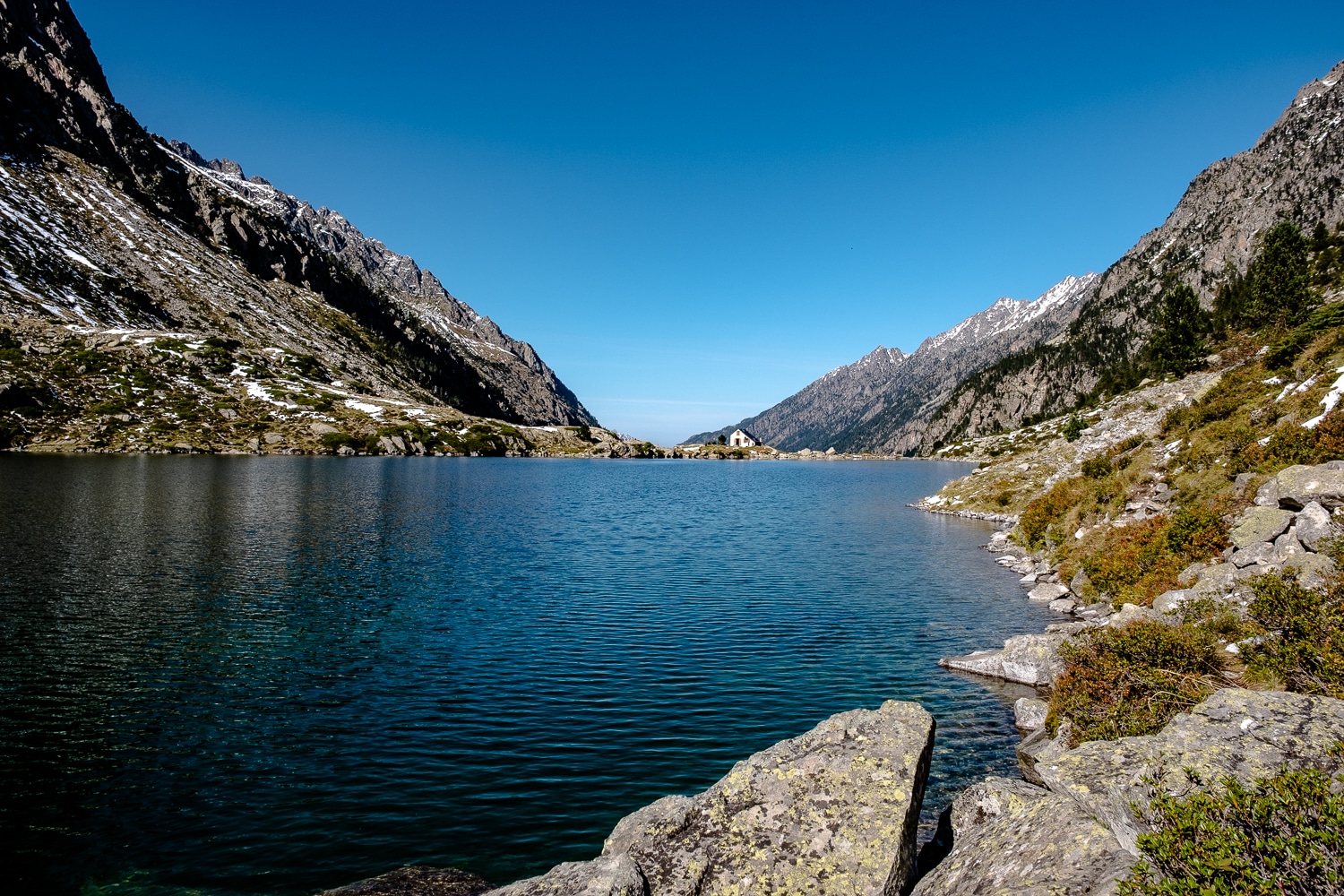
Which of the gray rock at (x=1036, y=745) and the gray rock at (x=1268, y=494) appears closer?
A: the gray rock at (x=1036, y=745)

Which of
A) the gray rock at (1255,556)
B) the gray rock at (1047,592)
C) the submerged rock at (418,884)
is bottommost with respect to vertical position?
the submerged rock at (418,884)

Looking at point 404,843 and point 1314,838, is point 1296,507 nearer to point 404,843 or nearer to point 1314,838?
point 1314,838

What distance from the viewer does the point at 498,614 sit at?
3650 cm

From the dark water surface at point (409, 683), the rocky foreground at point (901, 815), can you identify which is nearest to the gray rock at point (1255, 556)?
the dark water surface at point (409, 683)

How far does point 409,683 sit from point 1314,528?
3441cm

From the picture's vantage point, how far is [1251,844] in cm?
817

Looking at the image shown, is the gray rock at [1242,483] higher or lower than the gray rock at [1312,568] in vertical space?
higher

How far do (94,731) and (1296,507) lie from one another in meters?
44.5

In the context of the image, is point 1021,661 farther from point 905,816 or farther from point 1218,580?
point 905,816

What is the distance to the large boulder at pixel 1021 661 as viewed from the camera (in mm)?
25859

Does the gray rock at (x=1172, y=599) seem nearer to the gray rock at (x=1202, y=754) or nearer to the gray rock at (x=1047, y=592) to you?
the gray rock at (x=1202, y=754)

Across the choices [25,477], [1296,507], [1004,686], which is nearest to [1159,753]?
[1004,686]

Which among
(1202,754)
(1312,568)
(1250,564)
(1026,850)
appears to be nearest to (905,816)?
(1026,850)

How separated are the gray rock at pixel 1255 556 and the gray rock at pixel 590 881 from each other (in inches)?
1026
